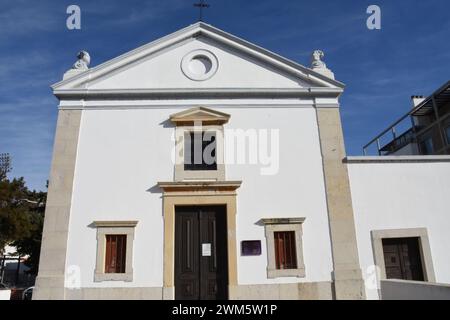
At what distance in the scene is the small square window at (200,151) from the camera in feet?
32.3

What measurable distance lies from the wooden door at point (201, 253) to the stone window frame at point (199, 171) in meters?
0.82

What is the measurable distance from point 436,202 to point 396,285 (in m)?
3.01

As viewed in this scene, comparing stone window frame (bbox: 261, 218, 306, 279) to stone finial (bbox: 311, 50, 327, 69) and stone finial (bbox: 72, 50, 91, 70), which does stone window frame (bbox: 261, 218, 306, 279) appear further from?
stone finial (bbox: 72, 50, 91, 70)

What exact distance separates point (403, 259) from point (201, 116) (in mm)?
6625

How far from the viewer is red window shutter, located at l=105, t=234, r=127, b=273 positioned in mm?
9008

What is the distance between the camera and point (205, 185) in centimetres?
941

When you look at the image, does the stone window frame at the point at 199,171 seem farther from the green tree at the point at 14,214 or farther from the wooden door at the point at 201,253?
the green tree at the point at 14,214

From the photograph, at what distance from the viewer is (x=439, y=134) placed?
813 inches

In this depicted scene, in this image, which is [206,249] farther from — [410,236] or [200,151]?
[410,236]

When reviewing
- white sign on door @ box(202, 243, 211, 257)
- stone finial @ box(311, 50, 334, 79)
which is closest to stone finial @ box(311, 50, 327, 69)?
stone finial @ box(311, 50, 334, 79)

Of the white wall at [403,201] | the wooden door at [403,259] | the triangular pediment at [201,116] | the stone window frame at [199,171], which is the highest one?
the triangular pediment at [201,116]

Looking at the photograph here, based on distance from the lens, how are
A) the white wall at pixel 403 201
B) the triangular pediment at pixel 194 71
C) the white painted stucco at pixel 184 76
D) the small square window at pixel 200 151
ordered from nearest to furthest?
the white wall at pixel 403 201 < the small square window at pixel 200 151 < the triangular pediment at pixel 194 71 < the white painted stucco at pixel 184 76

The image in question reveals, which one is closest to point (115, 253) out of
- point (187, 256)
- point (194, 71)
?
point (187, 256)

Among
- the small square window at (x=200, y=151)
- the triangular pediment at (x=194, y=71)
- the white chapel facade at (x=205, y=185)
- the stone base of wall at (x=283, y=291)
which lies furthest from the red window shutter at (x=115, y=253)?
the triangular pediment at (x=194, y=71)
